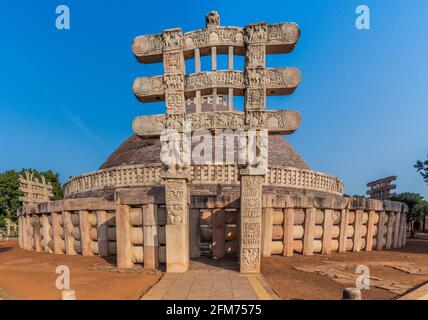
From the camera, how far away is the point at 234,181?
13383mm

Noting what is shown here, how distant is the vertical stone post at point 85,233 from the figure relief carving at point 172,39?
737cm

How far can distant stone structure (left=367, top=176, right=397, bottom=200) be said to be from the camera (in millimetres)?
24220

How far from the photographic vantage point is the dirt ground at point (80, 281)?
5205 mm

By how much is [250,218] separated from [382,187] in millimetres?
24098

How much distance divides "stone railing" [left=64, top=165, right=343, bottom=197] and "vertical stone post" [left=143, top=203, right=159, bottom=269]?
5.83 metres

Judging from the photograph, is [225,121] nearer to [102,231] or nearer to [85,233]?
[102,231]

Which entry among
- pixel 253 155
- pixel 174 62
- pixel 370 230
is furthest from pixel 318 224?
pixel 174 62

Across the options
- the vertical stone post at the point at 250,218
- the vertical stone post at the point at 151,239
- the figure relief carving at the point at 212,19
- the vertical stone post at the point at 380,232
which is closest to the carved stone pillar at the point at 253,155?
the vertical stone post at the point at 250,218

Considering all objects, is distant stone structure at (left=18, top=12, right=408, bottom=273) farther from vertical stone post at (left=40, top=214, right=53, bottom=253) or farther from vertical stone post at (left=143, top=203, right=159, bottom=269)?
vertical stone post at (left=40, top=214, right=53, bottom=253)

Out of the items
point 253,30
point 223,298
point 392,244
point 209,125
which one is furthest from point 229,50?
point 392,244
